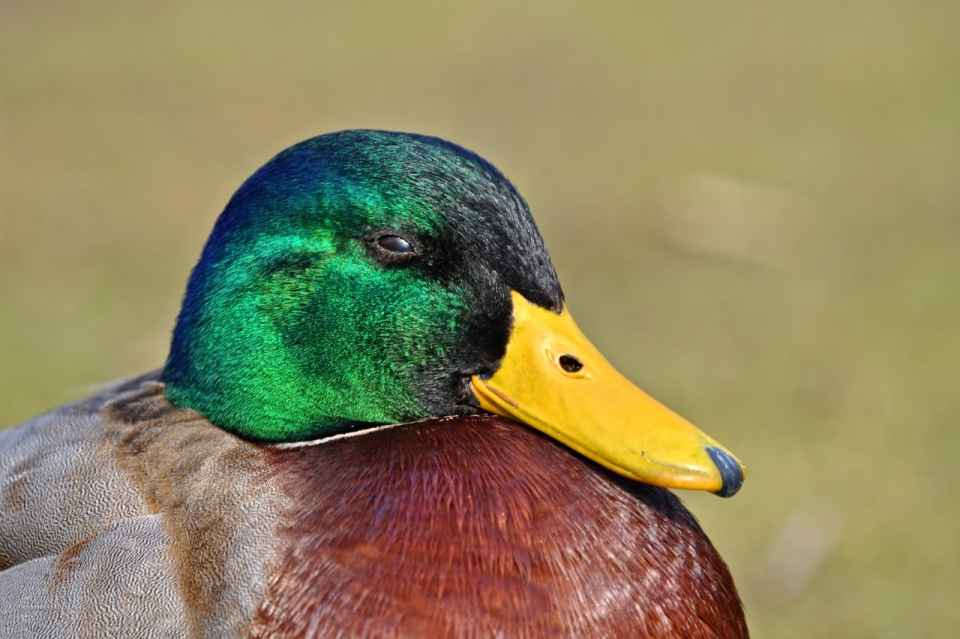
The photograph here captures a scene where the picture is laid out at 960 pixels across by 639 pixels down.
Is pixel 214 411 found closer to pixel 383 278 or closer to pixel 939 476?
pixel 383 278

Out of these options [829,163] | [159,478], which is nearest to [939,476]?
[159,478]

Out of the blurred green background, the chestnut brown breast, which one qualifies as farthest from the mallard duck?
the blurred green background

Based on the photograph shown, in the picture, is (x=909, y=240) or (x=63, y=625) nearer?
(x=63, y=625)

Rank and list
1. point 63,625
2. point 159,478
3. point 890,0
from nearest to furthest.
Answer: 1. point 63,625
2. point 159,478
3. point 890,0

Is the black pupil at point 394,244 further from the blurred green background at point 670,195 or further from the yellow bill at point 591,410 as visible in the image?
the blurred green background at point 670,195

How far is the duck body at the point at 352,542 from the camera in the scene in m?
1.24

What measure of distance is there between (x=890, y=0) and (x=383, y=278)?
6.96m

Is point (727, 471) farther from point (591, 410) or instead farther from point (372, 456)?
point (372, 456)

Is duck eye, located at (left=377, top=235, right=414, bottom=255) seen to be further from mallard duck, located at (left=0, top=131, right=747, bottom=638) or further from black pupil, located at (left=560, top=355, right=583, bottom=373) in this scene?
black pupil, located at (left=560, top=355, right=583, bottom=373)

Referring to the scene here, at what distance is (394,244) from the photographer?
4.62 feet

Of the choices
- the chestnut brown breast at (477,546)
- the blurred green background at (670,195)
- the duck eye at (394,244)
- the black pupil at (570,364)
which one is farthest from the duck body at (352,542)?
the blurred green background at (670,195)

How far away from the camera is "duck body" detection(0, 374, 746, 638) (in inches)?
48.9

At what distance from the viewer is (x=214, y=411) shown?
148 cm

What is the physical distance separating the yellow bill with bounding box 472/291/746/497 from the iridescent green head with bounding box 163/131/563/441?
1.1 inches
